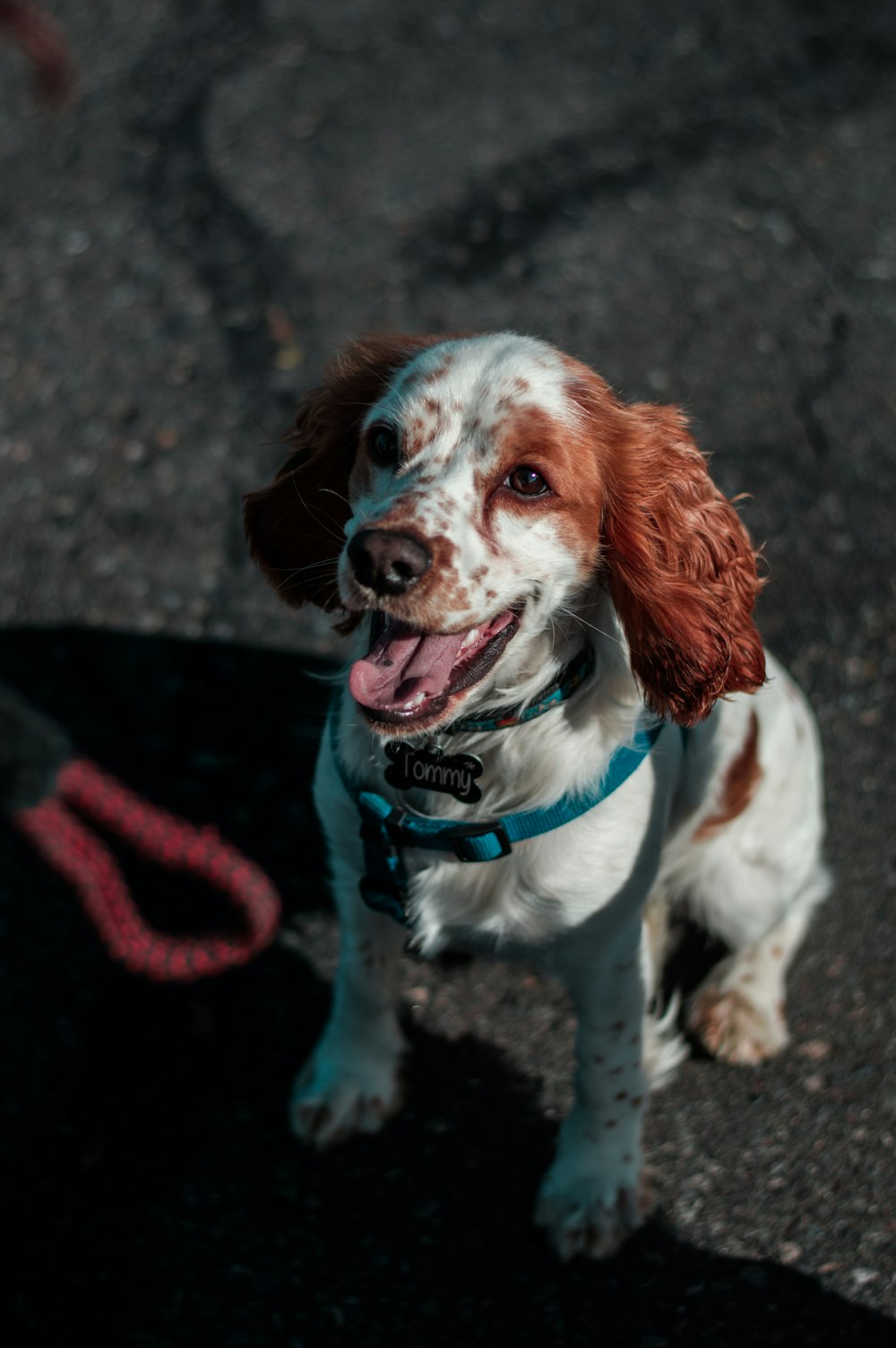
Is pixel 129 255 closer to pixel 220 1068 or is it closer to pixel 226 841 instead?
pixel 226 841

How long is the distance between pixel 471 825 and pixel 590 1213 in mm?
966

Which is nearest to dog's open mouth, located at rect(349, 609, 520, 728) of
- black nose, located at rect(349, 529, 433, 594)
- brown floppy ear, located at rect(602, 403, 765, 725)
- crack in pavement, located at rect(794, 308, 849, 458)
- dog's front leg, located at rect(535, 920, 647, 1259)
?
black nose, located at rect(349, 529, 433, 594)

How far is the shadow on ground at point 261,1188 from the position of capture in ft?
7.98

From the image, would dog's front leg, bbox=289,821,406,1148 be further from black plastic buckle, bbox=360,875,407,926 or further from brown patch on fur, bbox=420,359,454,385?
brown patch on fur, bbox=420,359,454,385

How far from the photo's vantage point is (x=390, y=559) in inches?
75.0

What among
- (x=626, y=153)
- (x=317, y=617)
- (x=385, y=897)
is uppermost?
(x=626, y=153)

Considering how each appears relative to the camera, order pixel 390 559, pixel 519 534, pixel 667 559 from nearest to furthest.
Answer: pixel 390 559, pixel 519 534, pixel 667 559

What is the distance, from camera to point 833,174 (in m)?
5.00

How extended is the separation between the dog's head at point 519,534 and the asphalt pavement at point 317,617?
47.7 inches

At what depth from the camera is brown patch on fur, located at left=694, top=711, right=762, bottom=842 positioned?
2.56 meters

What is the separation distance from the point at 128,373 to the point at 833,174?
3.02 m

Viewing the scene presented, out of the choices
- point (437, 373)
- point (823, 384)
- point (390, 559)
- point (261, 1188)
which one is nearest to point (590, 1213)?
point (261, 1188)

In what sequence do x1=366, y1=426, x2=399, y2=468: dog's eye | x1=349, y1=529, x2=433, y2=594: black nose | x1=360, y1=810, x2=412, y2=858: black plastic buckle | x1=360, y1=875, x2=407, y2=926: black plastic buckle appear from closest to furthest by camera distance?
x1=349, y1=529, x2=433, y2=594: black nose < x1=366, y1=426, x2=399, y2=468: dog's eye < x1=360, y1=810, x2=412, y2=858: black plastic buckle < x1=360, y1=875, x2=407, y2=926: black plastic buckle

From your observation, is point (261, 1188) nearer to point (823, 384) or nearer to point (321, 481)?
point (321, 481)
